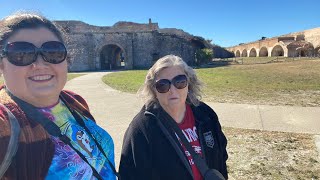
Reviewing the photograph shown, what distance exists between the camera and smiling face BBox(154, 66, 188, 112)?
2617 mm

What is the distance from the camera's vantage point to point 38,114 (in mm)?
Answer: 1633

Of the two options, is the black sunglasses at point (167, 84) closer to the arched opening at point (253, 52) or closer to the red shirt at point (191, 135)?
the red shirt at point (191, 135)

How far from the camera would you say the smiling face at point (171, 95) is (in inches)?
103

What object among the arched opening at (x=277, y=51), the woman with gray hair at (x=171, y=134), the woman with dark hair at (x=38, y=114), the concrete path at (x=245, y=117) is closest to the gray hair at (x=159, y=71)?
the woman with gray hair at (x=171, y=134)

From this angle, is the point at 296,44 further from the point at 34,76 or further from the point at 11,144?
the point at 11,144

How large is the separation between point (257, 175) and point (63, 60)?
10.4 feet

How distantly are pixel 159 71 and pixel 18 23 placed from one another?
4.29 ft

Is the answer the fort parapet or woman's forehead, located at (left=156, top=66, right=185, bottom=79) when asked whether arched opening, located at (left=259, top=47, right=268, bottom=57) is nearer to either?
the fort parapet

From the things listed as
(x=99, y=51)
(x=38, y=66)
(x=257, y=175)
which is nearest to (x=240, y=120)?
(x=257, y=175)

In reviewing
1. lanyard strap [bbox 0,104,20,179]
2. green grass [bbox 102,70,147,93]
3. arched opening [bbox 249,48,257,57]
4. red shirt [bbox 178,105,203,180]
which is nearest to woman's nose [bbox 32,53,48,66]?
lanyard strap [bbox 0,104,20,179]

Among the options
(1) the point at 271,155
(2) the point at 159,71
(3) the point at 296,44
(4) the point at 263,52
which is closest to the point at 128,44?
(1) the point at 271,155

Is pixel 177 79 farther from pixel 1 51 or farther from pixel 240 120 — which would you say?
pixel 240 120

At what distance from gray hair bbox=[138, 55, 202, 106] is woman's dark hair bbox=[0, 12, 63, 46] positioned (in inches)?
45.2

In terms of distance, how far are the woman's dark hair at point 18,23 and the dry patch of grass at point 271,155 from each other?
10.5ft
